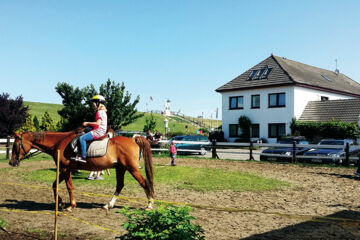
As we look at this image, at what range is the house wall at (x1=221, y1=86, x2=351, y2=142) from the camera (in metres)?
36.8

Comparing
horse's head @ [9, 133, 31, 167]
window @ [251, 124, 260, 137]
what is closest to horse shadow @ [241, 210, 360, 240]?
horse's head @ [9, 133, 31, 167]

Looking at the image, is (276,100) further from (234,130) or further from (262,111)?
(234,130)

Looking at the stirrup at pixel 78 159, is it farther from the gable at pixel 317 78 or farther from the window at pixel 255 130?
the window at pixel 255 130

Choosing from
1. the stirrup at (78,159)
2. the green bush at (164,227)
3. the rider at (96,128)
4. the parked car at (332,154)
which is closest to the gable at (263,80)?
the parked car at (332,154)

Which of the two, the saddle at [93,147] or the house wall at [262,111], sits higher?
the house wall at [262,111]

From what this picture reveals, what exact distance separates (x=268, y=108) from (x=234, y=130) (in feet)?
17.7

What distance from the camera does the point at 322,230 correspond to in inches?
246

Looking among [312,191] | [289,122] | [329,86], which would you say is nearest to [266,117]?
[289,122]

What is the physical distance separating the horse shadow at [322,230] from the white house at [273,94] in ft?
101

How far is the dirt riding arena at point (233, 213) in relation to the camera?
19.5 ft

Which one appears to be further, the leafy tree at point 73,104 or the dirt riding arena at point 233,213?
the leafy tree at point 73,104

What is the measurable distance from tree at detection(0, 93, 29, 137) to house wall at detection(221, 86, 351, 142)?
2668 centimetres

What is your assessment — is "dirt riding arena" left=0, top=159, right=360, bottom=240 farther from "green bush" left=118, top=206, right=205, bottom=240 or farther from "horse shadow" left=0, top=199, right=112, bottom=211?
"green bush" left=118, top=206, right=205, bottom=240

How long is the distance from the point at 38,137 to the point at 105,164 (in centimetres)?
188
